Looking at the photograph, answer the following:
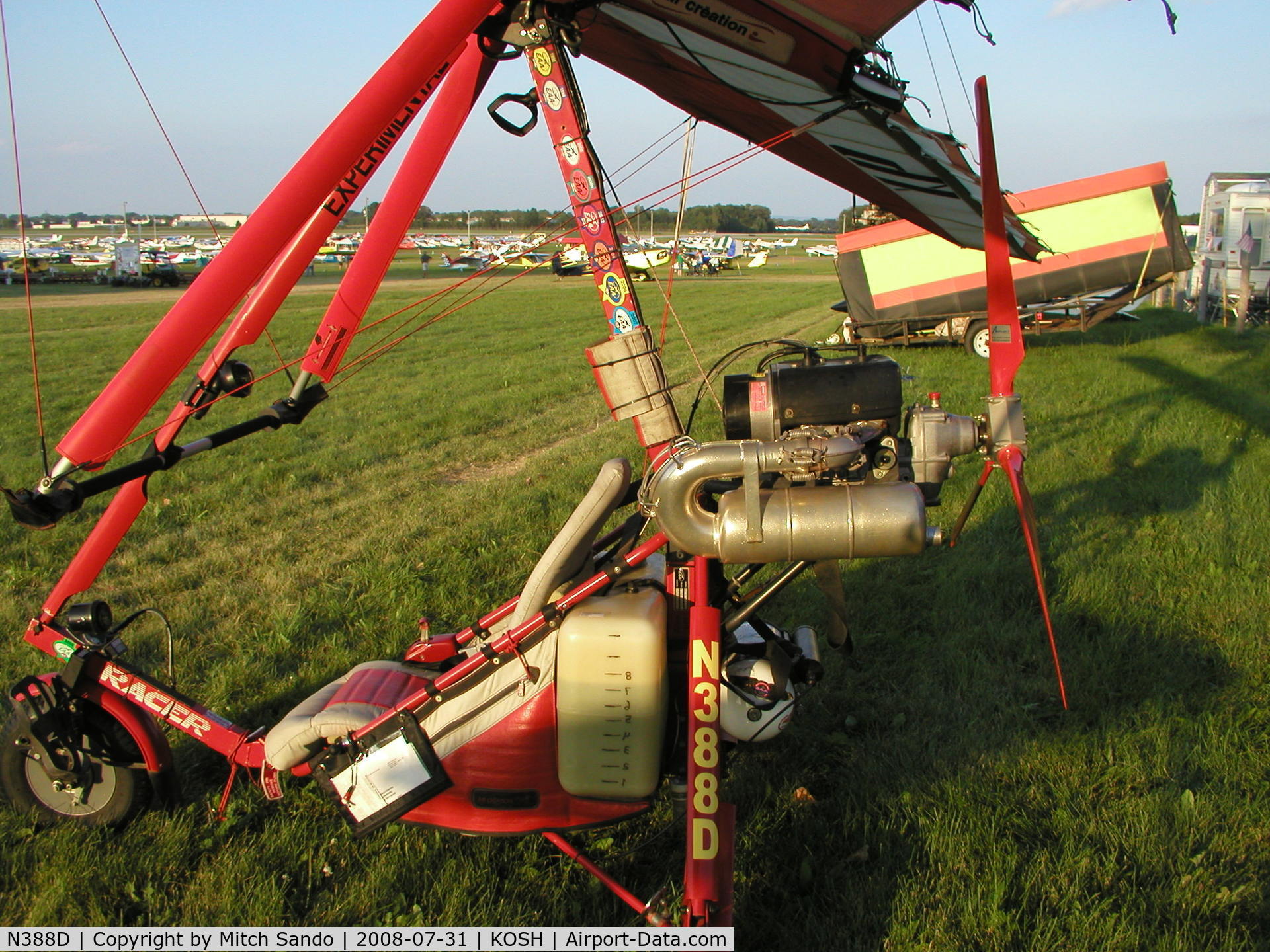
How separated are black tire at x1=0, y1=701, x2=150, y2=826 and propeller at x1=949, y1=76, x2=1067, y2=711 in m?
3.17

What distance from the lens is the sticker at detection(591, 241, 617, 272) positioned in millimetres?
3031

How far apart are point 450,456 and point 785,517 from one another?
268 inches

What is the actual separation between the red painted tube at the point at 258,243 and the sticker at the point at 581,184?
2.07ft

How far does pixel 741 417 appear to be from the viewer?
121 inches

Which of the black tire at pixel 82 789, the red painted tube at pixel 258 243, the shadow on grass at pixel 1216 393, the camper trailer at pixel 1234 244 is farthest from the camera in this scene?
the camper trailer at pixel 1234 244

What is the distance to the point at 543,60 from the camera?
9.61 ft

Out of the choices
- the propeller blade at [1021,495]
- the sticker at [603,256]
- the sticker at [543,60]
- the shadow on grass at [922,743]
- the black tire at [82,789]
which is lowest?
the shadow on grass at [922,743]

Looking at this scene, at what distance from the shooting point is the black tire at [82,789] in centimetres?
342

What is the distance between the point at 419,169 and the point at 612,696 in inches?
74.6

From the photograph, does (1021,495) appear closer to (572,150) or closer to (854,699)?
(854,699)

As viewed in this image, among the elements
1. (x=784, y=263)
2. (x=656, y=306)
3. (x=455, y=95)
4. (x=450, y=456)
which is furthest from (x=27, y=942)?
(x=784, y=263)

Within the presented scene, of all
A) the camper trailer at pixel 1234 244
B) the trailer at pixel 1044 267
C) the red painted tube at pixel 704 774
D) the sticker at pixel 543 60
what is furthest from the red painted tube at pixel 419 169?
the camper trailer at pixel 1234 244

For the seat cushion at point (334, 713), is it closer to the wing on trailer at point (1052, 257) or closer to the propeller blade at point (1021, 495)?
the propeller blade at point (1021, 495)

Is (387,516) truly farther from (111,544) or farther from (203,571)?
(111,544)
